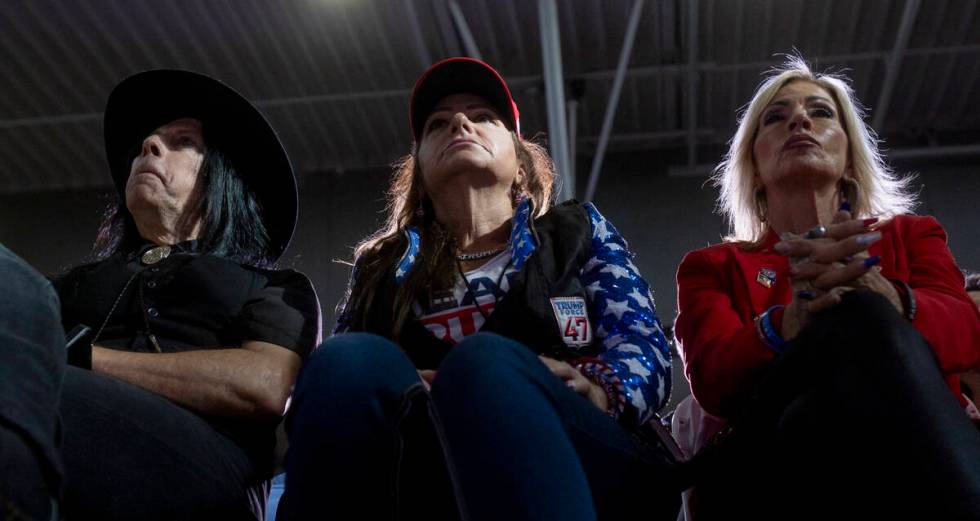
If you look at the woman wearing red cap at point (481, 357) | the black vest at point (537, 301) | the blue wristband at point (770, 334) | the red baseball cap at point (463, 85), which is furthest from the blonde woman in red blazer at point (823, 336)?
the red baseball cap at point (463, 85)

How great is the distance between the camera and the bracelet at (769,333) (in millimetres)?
1613

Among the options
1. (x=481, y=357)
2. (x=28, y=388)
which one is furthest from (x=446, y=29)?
(x=28, y=388)

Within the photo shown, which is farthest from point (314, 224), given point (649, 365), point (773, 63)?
point (649, 365)

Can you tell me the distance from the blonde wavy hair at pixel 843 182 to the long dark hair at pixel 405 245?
17.8 inches

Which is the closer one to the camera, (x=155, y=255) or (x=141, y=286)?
(x=141, y=286)

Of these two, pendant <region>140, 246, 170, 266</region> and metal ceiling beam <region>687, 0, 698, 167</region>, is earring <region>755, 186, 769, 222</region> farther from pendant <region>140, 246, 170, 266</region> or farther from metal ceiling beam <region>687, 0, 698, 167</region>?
metal ceiling beam <region>687, 0, 698, 167</region>

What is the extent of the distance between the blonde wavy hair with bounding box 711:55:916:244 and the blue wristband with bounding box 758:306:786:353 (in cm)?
52

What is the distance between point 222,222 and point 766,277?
1200 mm

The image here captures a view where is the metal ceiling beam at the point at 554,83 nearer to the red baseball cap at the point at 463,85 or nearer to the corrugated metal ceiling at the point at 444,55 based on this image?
the corrugated metal ceiling at the point at 444,55

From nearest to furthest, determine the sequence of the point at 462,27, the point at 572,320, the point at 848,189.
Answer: the point at 572,320, the point at 848,189, the point at 462,27

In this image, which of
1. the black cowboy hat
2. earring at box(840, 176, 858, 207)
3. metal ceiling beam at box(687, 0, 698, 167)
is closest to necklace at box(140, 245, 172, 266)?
the black cowboy hat

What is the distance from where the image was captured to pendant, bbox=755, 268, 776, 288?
197cm

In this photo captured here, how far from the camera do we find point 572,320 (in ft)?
5.87

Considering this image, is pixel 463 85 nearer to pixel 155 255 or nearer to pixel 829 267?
pixel 155 255
